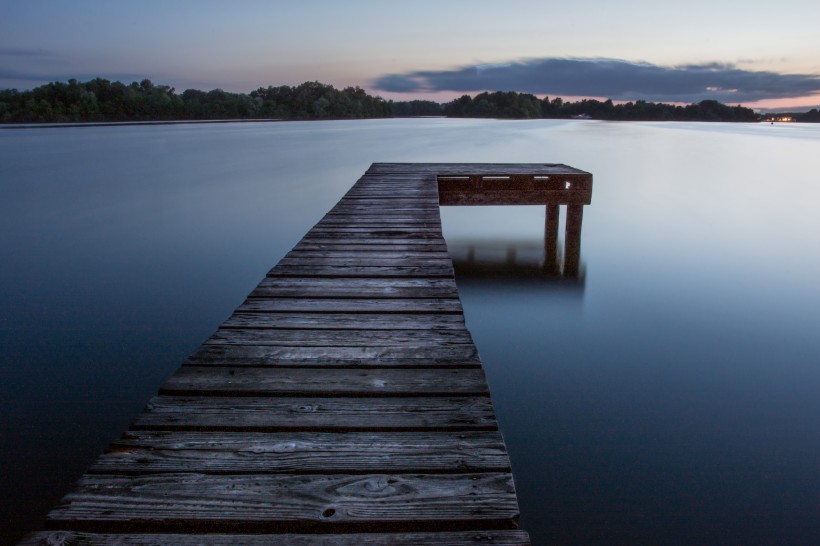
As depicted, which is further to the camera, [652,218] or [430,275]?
[652,218]

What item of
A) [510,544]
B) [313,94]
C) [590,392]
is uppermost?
[313,94]

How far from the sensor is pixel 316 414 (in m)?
1.96

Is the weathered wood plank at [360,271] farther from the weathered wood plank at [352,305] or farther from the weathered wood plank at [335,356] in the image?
the weathered wood plank at [335,356]

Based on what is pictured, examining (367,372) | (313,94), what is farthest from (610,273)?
(313,94)

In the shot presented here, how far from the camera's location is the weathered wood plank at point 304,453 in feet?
5.36

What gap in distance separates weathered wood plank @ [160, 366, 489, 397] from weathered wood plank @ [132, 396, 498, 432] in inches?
1.8

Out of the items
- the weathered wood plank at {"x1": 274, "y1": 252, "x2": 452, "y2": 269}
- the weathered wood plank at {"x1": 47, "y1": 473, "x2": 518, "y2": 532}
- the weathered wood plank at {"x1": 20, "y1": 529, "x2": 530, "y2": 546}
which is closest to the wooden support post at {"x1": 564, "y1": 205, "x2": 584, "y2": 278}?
the weathered wood plank at {"x1": 274, "y1": 252, "x2": 452, "y2": 269}

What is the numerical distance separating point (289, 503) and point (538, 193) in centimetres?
869

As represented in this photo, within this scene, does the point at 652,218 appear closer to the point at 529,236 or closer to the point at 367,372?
the point at 529,236

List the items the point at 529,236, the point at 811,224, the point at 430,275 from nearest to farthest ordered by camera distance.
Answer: the point at 430,275 < the point at 529,236 < the point at 811,224

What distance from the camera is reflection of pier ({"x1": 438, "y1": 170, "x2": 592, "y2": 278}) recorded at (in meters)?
9.34

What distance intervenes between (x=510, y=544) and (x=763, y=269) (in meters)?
10.8

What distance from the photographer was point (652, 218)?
15.3 m

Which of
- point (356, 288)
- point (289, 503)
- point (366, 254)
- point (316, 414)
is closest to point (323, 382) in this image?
point (316, 414)
